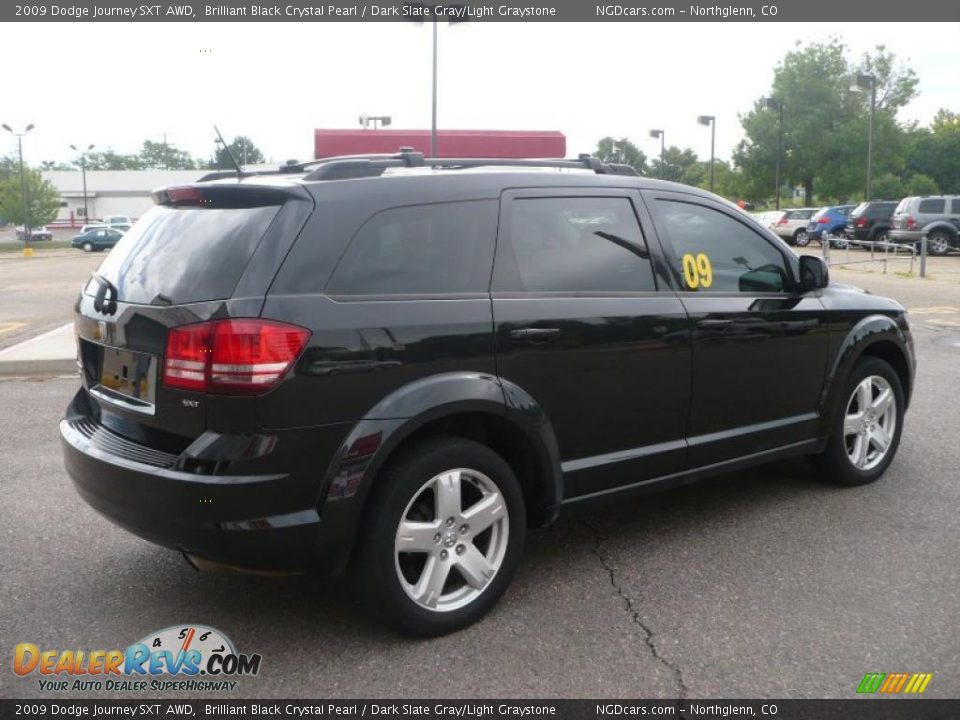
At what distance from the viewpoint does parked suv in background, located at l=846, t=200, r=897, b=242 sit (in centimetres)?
3109

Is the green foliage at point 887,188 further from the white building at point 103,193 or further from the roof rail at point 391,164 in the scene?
the white building at point 103,193

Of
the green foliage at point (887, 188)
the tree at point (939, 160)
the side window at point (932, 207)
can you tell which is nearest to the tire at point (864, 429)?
the side window at point (932, 207)

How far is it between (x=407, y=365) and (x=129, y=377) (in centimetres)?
102

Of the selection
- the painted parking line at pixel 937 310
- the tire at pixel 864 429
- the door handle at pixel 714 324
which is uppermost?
the door handle at pixel 714 324

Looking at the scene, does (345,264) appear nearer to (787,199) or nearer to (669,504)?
(669,504)

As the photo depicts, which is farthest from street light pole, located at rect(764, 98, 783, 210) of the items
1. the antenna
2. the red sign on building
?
the antenna

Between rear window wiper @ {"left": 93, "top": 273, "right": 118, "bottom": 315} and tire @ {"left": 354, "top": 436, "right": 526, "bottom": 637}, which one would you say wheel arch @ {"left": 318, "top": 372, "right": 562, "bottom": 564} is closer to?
tire @ {"left": 354, "top": 436, "right": 526, "bottom": 637}

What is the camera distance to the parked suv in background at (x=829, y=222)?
109 feet

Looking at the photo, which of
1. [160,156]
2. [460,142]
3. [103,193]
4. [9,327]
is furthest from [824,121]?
[160,156]

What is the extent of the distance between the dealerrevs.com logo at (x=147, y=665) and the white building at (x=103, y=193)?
319 ft

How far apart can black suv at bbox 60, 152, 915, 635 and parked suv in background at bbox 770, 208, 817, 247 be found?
32.3m

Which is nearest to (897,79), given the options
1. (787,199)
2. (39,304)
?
(787,199)

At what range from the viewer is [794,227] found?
35.1m

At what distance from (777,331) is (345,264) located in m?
2.38
